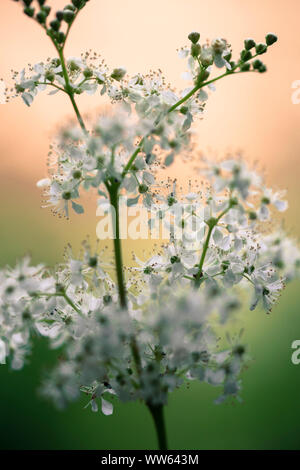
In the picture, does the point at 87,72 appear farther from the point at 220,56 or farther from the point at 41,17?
the point at 220,56

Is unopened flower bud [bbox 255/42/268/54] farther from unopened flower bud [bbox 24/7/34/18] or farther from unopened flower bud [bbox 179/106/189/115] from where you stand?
unopened flower bud [bbox 24/7/34/18]

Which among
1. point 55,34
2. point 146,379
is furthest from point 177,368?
point 55,34

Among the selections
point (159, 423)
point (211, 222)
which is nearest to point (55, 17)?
point (211, 222)

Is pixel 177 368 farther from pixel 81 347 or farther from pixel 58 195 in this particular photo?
pixel 58 195

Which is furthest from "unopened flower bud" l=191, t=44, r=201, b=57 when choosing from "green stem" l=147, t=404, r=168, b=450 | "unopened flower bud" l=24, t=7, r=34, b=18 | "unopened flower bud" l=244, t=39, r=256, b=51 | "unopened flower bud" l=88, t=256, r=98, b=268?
"green stem" l=147, t=404, r=168, b=450

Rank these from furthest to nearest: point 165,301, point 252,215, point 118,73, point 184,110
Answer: point 118,73 < point 184,110 < point 252,215 < point 165,301
